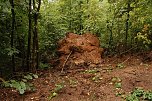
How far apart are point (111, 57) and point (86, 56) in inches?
47.1

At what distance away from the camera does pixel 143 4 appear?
949 centimetres

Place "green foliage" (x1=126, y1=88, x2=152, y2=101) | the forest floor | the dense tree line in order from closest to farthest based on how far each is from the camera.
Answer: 1. "green foliage" (x1=126, y1=88, x2=152, y2=101)
2. the forest floor
3. the dense tree line

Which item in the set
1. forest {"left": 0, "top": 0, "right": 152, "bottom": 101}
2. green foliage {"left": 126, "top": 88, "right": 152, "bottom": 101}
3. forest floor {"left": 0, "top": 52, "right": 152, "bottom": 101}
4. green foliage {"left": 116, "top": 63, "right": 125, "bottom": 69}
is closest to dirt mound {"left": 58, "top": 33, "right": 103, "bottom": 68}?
forest {"left": 0, "top": 0, "right": 152, "bottom": 101}

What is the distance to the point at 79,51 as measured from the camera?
10.3 m

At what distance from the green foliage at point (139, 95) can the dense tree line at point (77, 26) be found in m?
3.43

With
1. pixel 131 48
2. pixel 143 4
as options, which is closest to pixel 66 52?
pixel 131 48

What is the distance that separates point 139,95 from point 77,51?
420 cm

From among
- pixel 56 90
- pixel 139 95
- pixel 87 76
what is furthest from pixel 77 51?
pixel 139 95

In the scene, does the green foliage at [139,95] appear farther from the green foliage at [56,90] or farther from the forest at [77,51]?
the green foliage at [56,90]

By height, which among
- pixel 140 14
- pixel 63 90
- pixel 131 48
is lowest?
pixel 63 90

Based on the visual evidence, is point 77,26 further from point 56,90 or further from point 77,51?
point 56,90

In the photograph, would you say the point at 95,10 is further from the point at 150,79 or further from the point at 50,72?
the point at 150,79

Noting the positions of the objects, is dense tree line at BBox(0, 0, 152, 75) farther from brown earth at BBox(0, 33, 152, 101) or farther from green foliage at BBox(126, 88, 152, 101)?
green foliage at BBox(126, 88, 152, 101)

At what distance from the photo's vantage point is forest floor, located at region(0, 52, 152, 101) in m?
6.69
